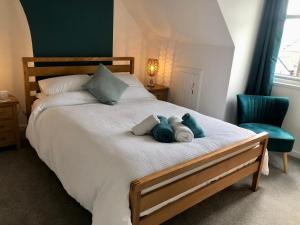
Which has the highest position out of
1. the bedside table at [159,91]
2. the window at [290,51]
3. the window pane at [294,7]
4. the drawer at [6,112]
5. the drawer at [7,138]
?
the window pane at [294,7]

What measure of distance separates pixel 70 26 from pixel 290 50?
2881 millimetres

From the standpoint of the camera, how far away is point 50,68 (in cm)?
307

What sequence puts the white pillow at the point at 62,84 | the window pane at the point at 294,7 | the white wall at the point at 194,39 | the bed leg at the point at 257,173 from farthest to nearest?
the window pane at the point at 294,7, the white wall at the point at 194,39, the white pillow at the point at 62,84, the bed leg at the point at 257,173

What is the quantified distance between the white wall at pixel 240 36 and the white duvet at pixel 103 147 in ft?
3.22

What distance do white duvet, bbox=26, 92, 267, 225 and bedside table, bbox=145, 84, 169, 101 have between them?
0.96 metres

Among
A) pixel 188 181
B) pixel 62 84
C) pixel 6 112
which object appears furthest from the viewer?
pixel 62 84

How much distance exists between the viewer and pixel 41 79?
3.08 meters

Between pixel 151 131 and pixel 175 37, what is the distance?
213 cm

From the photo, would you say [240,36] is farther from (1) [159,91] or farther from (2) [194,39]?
(1) [159,91]

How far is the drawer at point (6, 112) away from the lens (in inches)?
106

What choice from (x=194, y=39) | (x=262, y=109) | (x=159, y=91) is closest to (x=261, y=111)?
(x=262, y=109)

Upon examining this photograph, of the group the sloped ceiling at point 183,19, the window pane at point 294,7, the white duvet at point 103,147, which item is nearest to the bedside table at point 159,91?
the sloped ceiling at point 183,19

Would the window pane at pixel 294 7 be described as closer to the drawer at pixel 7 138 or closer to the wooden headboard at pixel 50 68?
the wooden headboard at pixel 50 68

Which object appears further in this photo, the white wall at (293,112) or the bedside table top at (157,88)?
the bedside table top at (157,88)
